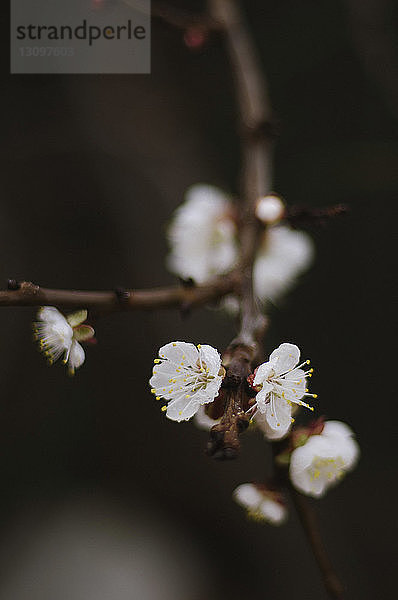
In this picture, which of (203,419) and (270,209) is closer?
(203,419)

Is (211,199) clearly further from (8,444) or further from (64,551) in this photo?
(64,551)

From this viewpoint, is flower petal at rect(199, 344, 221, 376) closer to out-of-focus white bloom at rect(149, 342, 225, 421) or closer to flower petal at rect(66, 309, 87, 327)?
out-of-focus white bloom at rect(149, 342, 225, 421)

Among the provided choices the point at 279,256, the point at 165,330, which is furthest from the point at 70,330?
the point at 165,330

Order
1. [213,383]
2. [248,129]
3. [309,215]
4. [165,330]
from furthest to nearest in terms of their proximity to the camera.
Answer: [165,330], [248,129], [309,215], [213,383]

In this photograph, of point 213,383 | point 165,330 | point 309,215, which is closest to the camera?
point 213,383

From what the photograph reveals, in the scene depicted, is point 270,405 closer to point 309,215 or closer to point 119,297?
point 119,297

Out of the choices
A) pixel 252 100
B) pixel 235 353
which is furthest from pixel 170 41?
pixel 235 353

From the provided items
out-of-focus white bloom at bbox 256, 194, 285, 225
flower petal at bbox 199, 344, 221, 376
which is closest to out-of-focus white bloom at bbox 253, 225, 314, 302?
out-of-focus white bloom at bbox 256, 194, 285, 225
